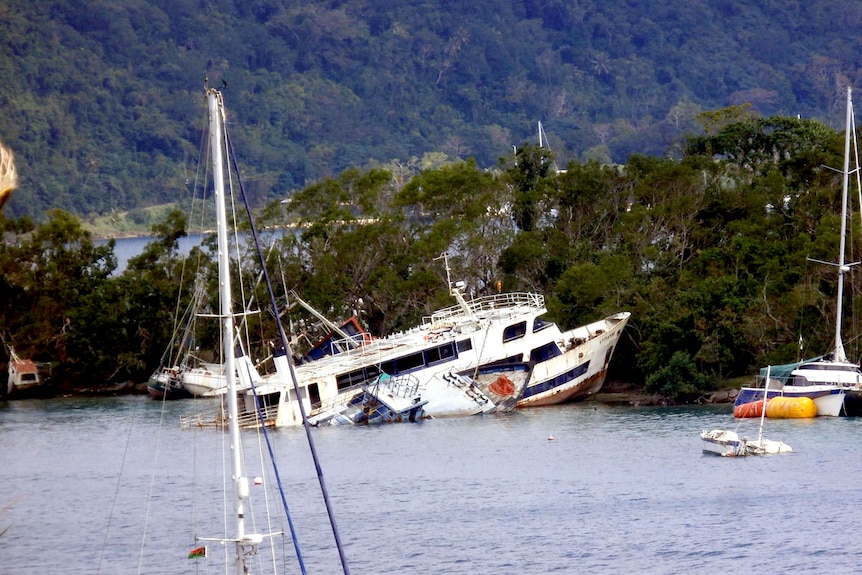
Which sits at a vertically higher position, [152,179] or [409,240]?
[152,179]

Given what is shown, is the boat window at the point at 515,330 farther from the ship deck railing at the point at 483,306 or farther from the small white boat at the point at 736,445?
the small white boat at the point at 736,445

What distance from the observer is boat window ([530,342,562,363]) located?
5941 cm

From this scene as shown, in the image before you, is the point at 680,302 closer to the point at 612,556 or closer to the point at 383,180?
the point at 383,180

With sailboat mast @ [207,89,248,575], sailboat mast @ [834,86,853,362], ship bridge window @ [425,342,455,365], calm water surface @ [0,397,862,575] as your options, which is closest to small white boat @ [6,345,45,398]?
calm water surface @ [0,397,862,575]

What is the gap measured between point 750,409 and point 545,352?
28.7 ft

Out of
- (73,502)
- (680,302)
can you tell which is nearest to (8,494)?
(73,502)

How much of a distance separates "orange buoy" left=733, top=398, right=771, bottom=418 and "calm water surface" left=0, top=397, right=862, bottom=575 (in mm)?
861

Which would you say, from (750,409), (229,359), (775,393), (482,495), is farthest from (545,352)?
(229,359)

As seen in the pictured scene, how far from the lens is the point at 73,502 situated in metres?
44.2

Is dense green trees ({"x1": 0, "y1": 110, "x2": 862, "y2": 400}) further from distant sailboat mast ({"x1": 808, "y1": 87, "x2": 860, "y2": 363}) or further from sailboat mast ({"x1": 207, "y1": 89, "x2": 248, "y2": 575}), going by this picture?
sailboat mast ({"x1": 207, "y1": 89, "x2": 248, "y2": 575})

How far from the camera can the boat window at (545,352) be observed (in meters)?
59.4

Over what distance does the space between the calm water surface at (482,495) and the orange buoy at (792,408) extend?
3.53ft

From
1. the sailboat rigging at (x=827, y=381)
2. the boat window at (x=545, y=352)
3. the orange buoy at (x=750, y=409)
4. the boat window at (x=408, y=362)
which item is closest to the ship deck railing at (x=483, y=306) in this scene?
the boat window at (x=545, y=352)

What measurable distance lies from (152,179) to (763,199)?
115 metres
